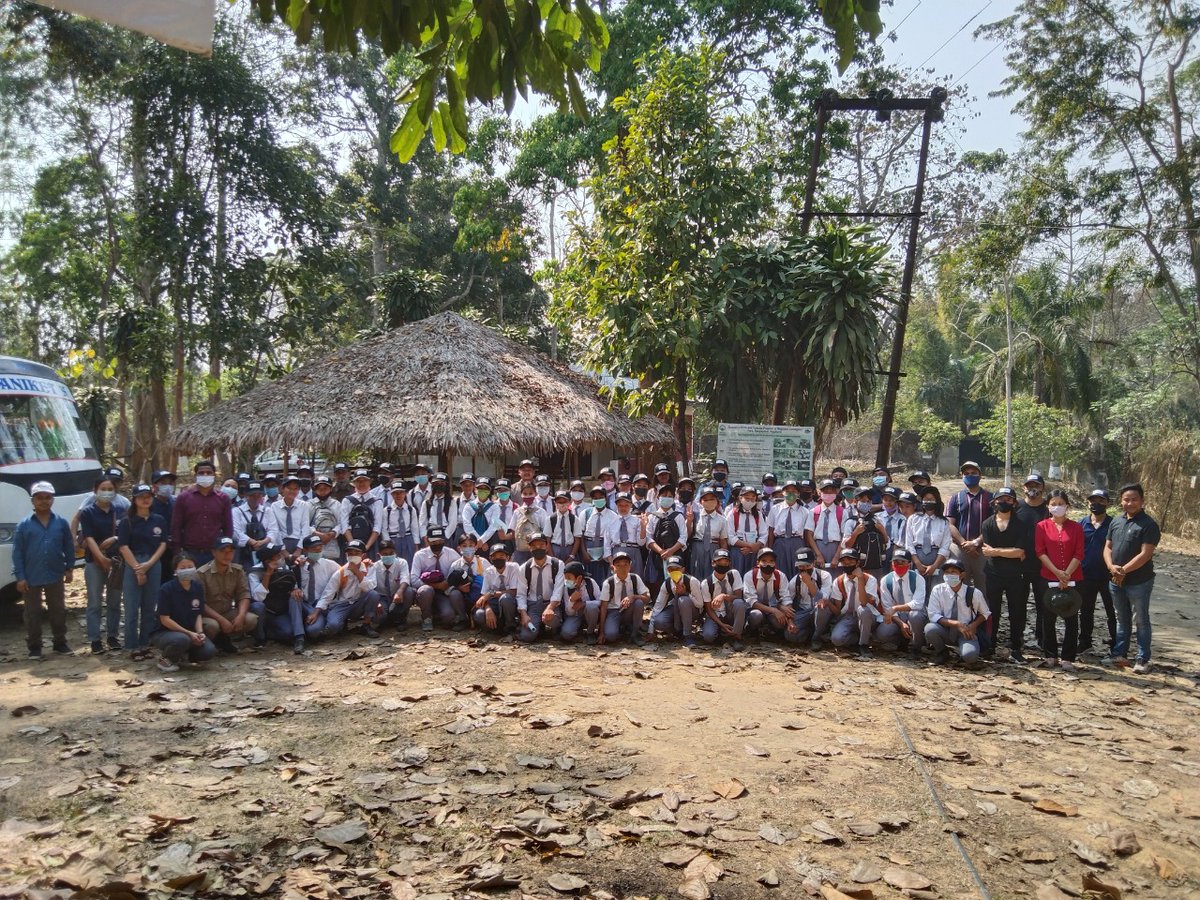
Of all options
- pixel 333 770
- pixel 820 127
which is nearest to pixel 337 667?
pixel 333 770

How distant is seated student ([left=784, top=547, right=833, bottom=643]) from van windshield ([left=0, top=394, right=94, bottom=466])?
8693mm

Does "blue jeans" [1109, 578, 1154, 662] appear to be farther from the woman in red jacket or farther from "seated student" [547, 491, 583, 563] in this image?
"seated student" [547, 491, 583, 563]

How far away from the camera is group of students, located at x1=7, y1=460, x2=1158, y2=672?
8.87 metres

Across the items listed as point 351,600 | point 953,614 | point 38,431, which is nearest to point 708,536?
point 953,614

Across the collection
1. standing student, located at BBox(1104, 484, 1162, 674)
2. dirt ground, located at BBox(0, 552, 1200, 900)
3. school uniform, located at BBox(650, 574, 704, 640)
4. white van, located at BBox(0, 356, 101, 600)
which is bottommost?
dirt ground, located at BBox(0, 552, 1200, 900)

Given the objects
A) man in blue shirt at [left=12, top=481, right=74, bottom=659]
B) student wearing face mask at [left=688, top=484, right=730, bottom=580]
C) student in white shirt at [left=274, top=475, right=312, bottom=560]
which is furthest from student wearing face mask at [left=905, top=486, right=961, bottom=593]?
man in blue shirt at [left=12, top=481, right=74, bottom=659]

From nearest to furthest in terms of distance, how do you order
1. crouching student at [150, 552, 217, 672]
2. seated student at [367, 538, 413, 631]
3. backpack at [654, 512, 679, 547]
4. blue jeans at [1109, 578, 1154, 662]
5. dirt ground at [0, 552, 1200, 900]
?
dirt ground at [0, 552, 1200, 900], crouching student at [150, 552, 217, 672], blue jeans at [1109, 578, 1154, 662], seated student at [367, 538, 413, 631], backpack at [654, 512, 679, 547]

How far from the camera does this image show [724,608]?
9.55 metres

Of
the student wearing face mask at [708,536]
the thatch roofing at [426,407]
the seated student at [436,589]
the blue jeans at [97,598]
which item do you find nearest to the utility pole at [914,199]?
the student wearing face mask at [708,536]

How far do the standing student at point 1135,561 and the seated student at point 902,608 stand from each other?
180 centimetres

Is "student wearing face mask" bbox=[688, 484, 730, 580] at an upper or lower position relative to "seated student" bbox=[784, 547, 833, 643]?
upper

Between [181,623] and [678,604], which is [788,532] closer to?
[678,604]

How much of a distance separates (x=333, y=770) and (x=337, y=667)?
115 inches

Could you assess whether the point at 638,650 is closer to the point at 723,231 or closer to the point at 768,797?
the point at 768,797
